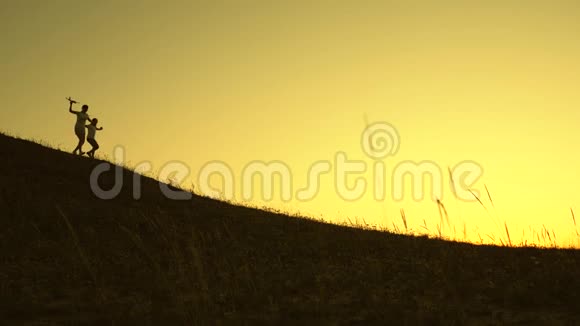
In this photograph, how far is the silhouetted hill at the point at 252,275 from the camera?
24.4 feet

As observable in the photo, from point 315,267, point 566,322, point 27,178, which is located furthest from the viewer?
point 27,178

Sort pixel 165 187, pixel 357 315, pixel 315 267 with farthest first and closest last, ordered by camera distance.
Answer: pixel 165 187 < pixel 315 267 < pixel 357 315

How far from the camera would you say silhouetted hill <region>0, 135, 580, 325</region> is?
7430 millimetres

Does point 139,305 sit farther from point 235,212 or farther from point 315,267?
point 235,212

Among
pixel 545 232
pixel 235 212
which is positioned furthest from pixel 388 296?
pixel 235 212

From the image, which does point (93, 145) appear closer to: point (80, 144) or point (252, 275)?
point (80, 144)

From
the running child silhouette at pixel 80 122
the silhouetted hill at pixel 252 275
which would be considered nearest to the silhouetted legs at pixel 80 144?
the running child silhouette at pixel 80 122

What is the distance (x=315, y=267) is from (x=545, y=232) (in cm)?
421

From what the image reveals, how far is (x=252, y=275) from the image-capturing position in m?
9.68

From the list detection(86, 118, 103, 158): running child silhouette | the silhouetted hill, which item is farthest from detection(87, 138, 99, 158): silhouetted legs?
the silhouetted hill

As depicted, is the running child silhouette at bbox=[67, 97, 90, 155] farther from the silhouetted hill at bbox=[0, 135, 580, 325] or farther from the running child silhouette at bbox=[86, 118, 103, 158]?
the silhouetted hill at bbox=[0, 135, 580, 325]

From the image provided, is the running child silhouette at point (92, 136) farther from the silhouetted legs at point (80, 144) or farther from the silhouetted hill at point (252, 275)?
the silhouetted hill at point (252, 275)

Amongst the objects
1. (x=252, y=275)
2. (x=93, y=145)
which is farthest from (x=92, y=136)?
(x=252, y=275)

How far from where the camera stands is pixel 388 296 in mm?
8102
